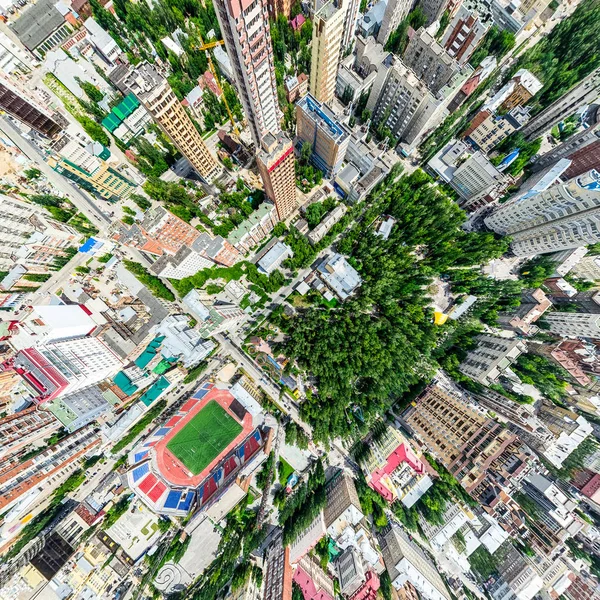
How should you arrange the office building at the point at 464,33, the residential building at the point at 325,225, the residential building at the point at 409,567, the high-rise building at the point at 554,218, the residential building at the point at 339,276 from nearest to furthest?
the high-rise building at the point at 554,218
the residential building at the point at 409,567
the office building at the point at 464,33
the residential building at the point at 339,276
the residential building at the point at 325,225

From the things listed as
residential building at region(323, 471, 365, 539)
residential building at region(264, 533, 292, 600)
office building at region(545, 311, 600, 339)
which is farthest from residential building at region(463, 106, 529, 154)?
residential building at region(264, 533, 292, 600)

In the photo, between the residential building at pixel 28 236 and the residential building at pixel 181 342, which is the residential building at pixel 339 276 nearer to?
the residential building at pixel 181 342

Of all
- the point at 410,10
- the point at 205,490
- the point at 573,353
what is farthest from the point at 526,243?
the point at 205,490

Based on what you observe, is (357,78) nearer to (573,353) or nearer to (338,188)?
(338,188)

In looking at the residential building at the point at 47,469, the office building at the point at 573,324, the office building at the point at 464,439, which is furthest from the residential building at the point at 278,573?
the office building at the point at 573,324

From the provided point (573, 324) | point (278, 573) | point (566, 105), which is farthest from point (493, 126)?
point (278, 573)

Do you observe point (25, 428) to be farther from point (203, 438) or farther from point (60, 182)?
point (60, 182)
